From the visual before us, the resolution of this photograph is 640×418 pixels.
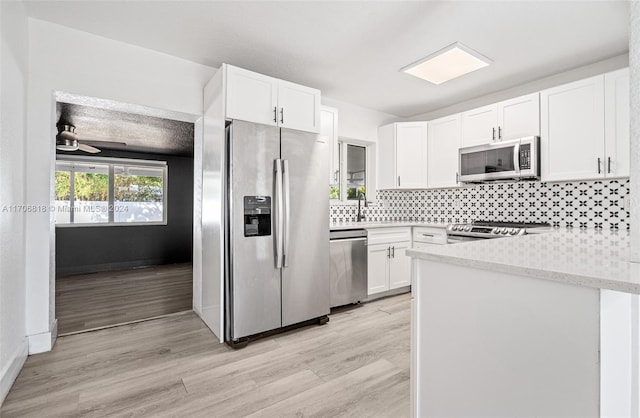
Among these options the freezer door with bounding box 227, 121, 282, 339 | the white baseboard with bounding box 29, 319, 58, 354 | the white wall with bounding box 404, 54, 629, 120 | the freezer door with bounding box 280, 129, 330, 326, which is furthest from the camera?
the white wall with bounding box 404, 54, 629, 120

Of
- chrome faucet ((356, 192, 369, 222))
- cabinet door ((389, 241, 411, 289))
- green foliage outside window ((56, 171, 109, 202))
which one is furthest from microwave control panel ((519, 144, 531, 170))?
green foliage outside window ((56, 171, 109, 202))

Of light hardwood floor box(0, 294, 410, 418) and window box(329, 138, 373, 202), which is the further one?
window box(329, 138, 373, 202)

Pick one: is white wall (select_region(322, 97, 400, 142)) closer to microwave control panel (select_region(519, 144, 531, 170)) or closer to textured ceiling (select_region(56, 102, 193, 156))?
microwave control panel (select_region(519, 144, 531, 170))

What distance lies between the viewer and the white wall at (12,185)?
1.79 meters

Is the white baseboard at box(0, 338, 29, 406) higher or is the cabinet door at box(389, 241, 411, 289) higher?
the cabinet door at box(389, 241, 411, 289)

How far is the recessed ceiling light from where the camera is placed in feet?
7.68

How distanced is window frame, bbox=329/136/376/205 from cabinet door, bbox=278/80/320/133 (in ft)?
3.79

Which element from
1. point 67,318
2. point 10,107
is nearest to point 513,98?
point 10,107

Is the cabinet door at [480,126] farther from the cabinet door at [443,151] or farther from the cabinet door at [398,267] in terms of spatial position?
the cabinet door at [398,267]

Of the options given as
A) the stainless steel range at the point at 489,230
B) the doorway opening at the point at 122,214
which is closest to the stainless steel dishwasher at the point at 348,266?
the stainless steel range at the point at 489,230

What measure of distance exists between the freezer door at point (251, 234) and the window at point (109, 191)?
4433 mm

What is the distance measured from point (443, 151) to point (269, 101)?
2382 millimetres

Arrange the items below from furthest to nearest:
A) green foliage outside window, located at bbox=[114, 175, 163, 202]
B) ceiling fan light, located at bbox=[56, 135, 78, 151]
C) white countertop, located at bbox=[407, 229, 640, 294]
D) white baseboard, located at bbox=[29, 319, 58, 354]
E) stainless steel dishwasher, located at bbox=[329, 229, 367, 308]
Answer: green foliage outside window, located at bbox=[114, 175, 163, 202] < ceiling fan light, located at bbox=[56, 135, 78, 151] < stainless steel dishwasher, located at bbox=[329, 229, 367, 308] < white baseboard, located at bbox=[29, 319, 58, 354] < white countertop, located at bbox=[407, 229, 640, 294]

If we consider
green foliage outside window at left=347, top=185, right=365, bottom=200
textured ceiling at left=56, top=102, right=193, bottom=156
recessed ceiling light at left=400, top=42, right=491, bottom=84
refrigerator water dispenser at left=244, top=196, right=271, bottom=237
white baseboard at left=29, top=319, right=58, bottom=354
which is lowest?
white baseboard at left=29, top=319, right=58, bottom=354
